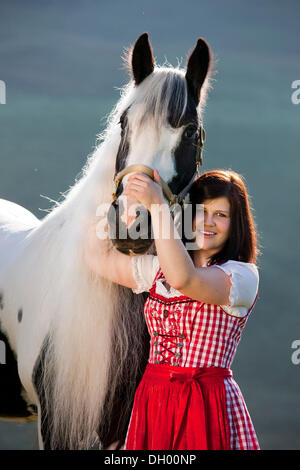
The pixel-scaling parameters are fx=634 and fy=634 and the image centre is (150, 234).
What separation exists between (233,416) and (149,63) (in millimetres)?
1096

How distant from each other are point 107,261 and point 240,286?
0.39 m

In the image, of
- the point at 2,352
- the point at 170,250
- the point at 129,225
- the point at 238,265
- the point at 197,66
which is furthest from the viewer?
the point at 2,352

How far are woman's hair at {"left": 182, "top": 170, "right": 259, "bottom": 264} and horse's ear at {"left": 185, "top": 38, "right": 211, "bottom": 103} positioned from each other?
323 mm

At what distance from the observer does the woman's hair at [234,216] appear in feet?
5.94

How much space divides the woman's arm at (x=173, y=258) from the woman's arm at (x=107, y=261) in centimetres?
24

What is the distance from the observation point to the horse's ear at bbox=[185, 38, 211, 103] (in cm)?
203

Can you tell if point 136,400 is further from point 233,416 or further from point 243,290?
point 243,290

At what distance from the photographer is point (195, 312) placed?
170 centimetres

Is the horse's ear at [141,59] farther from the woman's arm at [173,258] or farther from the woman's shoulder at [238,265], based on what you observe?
the woman's shoulder at [238,265]

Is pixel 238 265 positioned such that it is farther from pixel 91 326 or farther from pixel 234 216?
pixel 91 326

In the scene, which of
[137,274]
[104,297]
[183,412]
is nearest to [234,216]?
[137,274]

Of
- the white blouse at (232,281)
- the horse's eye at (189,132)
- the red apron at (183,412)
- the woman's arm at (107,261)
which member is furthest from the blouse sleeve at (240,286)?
the horse's eye at (189,132)

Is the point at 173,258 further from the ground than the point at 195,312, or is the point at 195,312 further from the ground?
the point at 173,258
